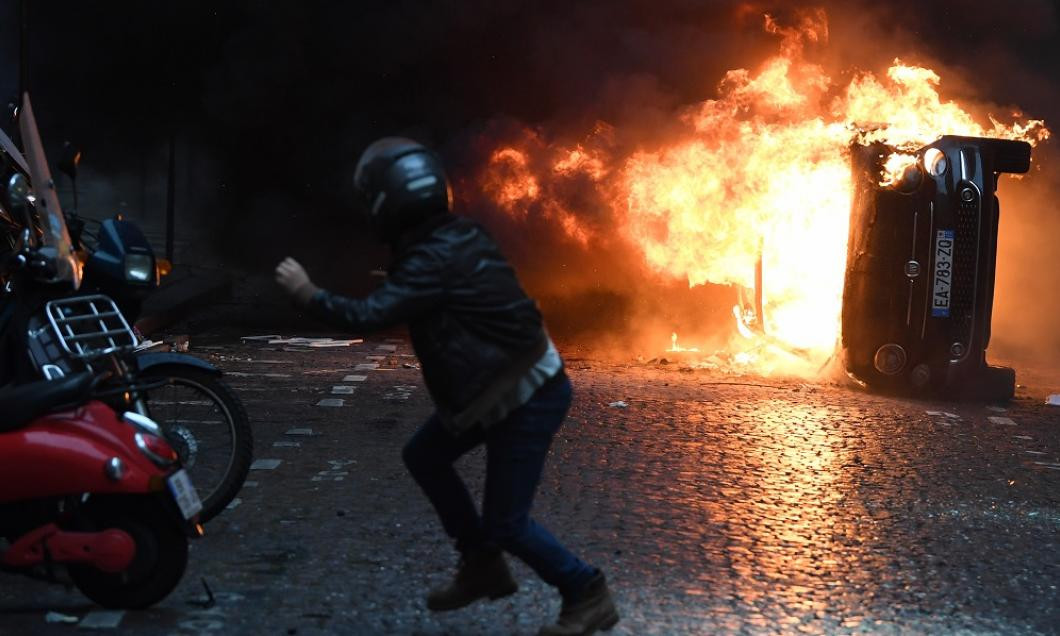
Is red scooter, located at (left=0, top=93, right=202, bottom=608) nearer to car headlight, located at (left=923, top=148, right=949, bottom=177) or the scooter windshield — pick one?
the scooter windshield

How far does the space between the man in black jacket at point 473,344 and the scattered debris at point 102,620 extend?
41.0 inches

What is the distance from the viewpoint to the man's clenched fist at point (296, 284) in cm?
431

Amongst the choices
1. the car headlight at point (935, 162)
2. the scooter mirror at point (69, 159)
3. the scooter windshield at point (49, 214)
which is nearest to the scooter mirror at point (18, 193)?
the scooter windshield at point (49, 214)

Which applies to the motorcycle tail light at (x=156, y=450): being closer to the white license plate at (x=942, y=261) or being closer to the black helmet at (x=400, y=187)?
the black helmet at (x=400, y=187)

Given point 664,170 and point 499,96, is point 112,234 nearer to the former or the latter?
point 664,170

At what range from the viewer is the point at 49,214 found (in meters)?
5.47

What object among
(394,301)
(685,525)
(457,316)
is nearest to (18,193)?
(394,301)

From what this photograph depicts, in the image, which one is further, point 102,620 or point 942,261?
point 942,261

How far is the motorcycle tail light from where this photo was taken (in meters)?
4.69

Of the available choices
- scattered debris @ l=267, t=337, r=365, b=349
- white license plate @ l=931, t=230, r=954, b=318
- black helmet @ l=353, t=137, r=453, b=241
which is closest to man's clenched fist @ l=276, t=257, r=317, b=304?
black helmet @ l=353, t=137, r=453, b=241

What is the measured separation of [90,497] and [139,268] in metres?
1.26

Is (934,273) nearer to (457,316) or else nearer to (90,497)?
(457,316)

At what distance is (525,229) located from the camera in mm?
16750

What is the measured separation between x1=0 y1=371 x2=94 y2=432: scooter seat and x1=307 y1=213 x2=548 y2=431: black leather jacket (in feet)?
3.21
